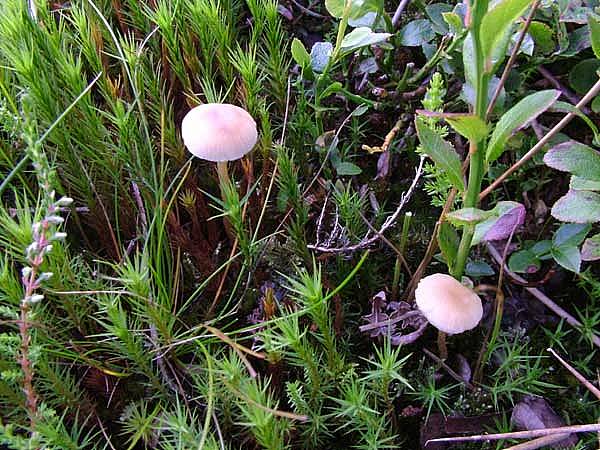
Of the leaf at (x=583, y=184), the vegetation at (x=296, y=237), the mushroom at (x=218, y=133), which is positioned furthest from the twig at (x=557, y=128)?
the mushroom at (x=218, y=133)

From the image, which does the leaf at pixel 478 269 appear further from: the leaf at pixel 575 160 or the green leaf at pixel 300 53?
the green leaf at pixel 300 53

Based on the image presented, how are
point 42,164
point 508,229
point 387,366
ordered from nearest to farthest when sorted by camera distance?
point 42,164
point 387,366
point 508,229

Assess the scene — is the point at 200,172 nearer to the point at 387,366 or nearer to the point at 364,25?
the point at 364,25

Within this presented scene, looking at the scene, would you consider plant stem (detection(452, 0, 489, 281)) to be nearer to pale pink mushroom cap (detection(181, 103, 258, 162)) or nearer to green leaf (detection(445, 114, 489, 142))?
green leaf (detection(445, 114, 489, 142))

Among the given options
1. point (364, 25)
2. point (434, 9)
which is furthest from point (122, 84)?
point (434, 9)

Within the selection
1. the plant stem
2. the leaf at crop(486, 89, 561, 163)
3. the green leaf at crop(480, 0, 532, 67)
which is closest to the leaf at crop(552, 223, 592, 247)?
the plant stem

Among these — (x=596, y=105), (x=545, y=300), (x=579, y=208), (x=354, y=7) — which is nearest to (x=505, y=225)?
(x=579, y=208)
